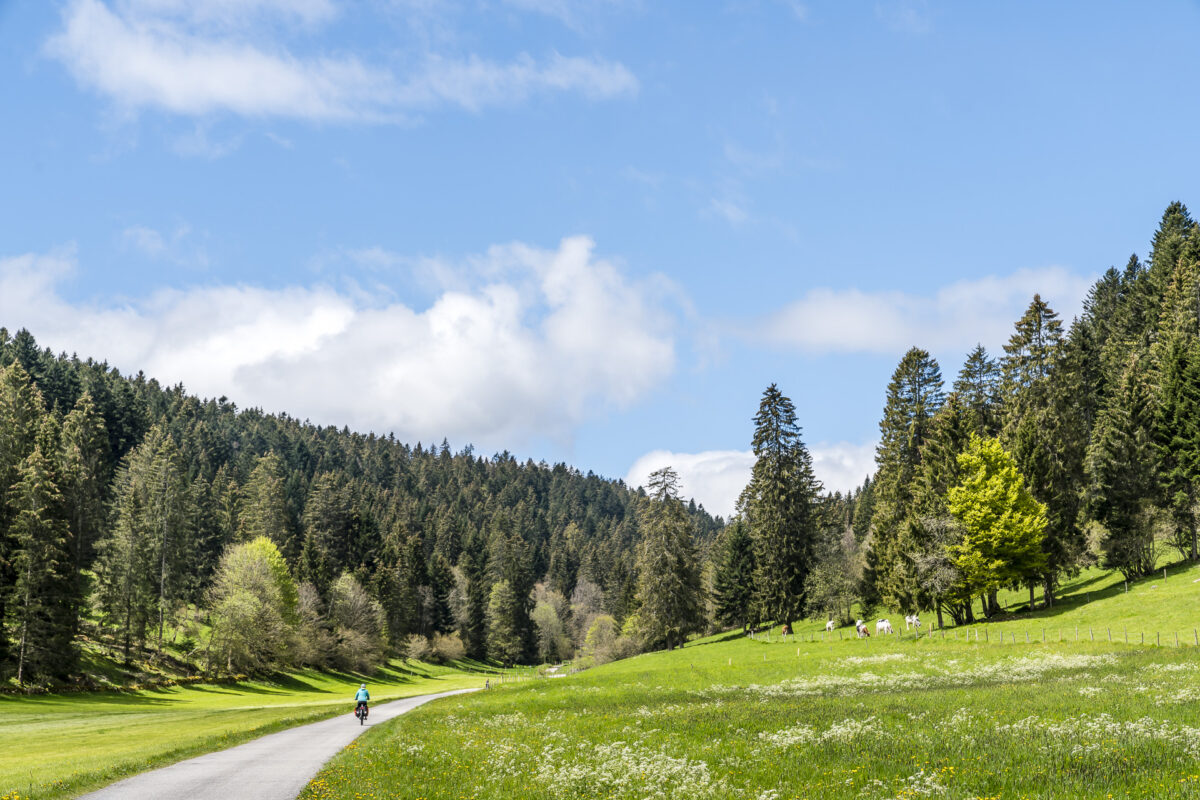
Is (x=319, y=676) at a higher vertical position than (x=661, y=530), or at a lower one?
lower

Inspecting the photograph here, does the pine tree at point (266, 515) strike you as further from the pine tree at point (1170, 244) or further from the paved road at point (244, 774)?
the pine tree at point (1170, 244)

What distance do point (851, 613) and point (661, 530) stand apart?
21.7 metres

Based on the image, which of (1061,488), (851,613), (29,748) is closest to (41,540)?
(29,748)

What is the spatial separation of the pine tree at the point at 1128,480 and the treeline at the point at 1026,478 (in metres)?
0.11

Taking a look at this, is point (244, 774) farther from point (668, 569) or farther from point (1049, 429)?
point (1049, 429)

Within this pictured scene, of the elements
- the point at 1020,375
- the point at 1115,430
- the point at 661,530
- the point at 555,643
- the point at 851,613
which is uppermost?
the point at 1020,375

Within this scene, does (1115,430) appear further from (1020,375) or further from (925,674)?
(925,674)

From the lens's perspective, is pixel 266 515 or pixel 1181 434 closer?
pixel 1181 434

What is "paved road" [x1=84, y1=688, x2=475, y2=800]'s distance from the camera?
61.3ft

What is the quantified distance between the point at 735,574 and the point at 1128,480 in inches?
1933

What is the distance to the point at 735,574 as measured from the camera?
100625 mm

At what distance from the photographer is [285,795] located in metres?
18.3

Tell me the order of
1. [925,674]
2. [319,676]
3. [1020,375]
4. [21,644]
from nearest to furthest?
1. [925,674]
2. [21,644]
3. [1020,375]
4. [319,676]

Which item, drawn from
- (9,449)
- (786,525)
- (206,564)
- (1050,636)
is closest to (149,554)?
(9,449)
